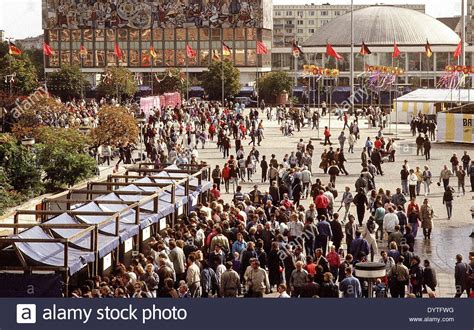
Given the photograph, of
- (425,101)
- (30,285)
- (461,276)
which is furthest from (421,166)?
(30,285)

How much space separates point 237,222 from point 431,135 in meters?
36.8

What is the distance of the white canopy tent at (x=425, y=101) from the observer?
2744 inches

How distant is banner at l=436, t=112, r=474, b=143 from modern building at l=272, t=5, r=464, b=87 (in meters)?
63.0

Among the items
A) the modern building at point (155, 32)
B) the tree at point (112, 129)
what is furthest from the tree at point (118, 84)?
the tree at point (112, 129)

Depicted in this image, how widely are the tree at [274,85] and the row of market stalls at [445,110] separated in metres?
28.3

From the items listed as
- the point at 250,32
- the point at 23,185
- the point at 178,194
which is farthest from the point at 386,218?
the point at 250,32

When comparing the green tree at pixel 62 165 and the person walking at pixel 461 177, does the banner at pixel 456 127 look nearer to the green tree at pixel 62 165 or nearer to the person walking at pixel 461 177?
the person walking at pixel 461 177

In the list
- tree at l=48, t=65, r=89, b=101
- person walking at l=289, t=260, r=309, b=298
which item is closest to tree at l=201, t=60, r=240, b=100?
tree at l=48, t=65, r=89, b=101

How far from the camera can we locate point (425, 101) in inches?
2783

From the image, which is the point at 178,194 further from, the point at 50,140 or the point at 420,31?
the point at 420,31

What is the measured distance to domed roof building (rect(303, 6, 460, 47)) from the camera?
414 feet

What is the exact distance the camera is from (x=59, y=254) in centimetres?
1877

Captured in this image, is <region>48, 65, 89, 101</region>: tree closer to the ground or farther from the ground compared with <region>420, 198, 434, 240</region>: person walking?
farther from the ground

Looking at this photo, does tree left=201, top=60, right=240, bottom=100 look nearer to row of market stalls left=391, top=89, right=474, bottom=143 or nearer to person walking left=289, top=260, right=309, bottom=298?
row of market stalls left=391, top=89, right=474, bottom=143
